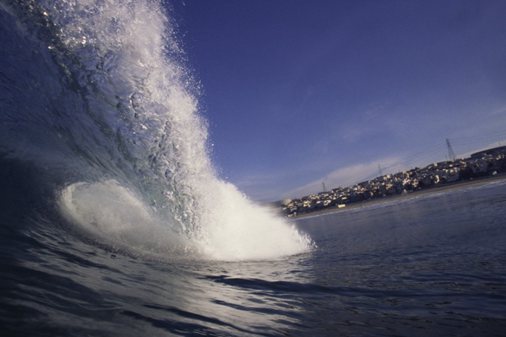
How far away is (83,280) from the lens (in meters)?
3.85

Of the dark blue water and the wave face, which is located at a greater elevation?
the wave face

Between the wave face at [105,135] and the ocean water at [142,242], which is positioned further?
the wave face at [105,135]

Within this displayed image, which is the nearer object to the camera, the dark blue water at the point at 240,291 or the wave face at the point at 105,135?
the dark blue water at the point at 240,291

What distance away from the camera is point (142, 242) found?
8008mm

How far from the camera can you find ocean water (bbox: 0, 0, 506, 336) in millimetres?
2881

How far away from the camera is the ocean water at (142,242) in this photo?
9.45ft

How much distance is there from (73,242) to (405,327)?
5470mm

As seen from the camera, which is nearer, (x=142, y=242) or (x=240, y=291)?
(x=240, y=291)

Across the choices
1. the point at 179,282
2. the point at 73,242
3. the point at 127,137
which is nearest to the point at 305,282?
the point at 179,282

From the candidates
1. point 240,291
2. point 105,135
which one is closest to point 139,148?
point 105,135

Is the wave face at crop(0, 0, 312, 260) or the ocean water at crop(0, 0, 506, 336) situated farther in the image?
the wave face at crop(0, 0, 312, 260)

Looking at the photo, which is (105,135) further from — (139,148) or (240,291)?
(240,291)

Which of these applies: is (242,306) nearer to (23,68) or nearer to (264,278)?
(264,278)

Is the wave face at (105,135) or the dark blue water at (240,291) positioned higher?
the wave face at (105,135)
